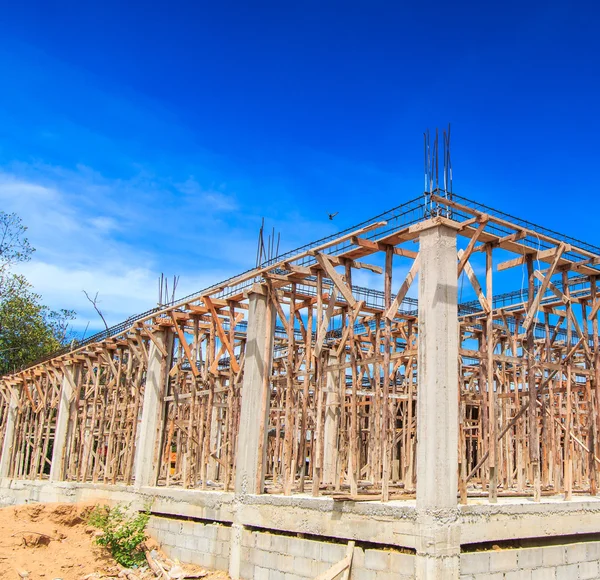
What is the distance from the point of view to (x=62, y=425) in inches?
1020


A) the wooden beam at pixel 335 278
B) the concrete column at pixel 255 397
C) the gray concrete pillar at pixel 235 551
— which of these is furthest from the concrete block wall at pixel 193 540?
the wooden beam at pixel 335 278

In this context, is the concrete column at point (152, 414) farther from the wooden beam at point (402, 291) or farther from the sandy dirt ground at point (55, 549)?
the wooden beam at point (402, 291)

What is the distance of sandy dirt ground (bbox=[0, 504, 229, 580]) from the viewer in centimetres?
1477

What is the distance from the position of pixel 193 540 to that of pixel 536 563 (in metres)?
7.92

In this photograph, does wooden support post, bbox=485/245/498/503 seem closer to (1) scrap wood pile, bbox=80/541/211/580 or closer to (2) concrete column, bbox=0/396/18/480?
(1) scrap wood pile, bbox=80/541/211/580

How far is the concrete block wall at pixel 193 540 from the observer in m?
14.7

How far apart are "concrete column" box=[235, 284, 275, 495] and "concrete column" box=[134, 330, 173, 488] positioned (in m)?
Result: 5.13

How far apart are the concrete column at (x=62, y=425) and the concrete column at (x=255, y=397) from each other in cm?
1289

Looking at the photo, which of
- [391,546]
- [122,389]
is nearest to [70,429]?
[122,389]

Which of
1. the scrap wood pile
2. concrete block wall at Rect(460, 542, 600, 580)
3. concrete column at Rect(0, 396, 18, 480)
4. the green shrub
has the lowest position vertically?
the scrap wood pile

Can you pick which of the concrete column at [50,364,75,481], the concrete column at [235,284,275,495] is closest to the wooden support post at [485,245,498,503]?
the concrete column at [235,284,275,495]

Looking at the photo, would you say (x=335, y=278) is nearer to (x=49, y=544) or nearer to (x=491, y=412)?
(x=491, y=412)

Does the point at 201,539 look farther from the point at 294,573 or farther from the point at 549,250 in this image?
the point at 549,250

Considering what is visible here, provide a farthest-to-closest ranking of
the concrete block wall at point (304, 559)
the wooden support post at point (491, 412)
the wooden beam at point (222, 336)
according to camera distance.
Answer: the wooden beam at point (222, 336) < the wooden support post at point (491, 412) < the concrete block wall at point (304, 559)
